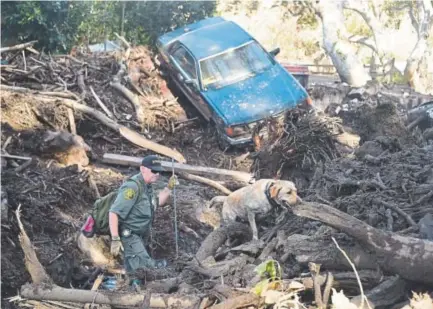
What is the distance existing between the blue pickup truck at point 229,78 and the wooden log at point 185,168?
95 centimetres

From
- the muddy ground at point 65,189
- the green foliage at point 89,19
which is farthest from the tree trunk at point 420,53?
the muddy ground at point 65,189

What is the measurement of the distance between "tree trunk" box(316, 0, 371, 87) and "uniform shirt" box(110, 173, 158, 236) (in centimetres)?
1042

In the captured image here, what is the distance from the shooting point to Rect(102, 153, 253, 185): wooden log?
31.0ft

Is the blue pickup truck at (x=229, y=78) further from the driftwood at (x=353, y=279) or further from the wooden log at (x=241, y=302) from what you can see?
the wooden log at (x=241, y=302)

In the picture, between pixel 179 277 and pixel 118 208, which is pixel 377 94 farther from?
pixel 179 277

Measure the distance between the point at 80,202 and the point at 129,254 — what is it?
8.54ft

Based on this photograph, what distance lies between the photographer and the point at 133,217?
6.25 metres

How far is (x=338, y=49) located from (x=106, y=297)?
13439mm

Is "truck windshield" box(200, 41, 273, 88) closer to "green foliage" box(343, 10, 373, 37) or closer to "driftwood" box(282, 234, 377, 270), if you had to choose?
"driftwood" box(282, 234, 377, 270)

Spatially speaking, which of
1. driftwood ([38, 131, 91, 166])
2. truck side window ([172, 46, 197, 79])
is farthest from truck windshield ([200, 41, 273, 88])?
driftwood ([38, 131, 91, 166])

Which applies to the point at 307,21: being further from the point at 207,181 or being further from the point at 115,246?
the point at 115,246

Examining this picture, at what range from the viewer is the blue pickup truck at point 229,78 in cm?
1072

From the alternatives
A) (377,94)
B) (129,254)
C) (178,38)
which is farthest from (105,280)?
(377,94)

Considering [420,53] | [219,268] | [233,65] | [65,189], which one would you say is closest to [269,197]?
[219,268]
